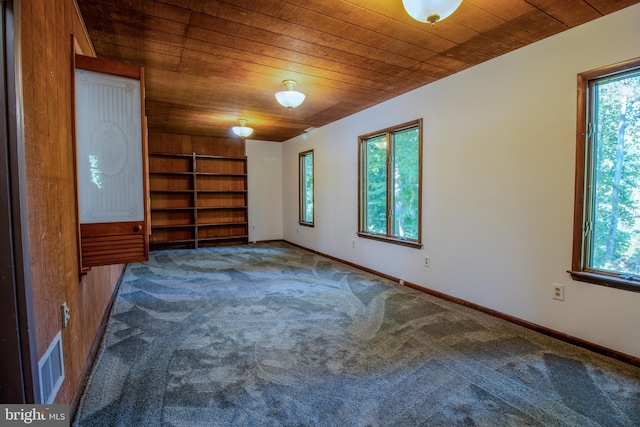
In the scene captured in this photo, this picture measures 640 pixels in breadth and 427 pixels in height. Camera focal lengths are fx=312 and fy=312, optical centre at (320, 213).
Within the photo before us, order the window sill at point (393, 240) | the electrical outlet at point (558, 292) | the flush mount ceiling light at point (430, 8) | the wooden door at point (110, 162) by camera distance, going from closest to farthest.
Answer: the flush mount ceiling light at point (430, 8) < the wooden door at point (110, 162) < the electrical outlet at point (558, 292) < the window sill at point (393, 240)

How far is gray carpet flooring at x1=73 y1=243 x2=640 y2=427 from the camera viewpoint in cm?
169

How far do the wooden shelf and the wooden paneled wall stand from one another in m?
4.67

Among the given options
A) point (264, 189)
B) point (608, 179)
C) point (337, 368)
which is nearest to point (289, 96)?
point (337, 368)

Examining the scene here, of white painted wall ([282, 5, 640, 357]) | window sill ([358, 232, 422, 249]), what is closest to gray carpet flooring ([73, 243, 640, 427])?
white painted wall ([282, 5, 640, 357])

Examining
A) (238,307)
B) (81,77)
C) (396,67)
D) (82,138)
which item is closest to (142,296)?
(238,307)

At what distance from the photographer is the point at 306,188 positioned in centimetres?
670

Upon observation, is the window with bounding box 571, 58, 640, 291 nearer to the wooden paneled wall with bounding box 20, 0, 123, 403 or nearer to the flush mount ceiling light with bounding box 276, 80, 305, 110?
the flush mount ceiling light with bounding box 276, 80, 305, 110

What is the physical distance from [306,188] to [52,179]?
17.3 feet

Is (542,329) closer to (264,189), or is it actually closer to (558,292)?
(558,292)

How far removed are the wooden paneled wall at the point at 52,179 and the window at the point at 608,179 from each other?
334 cm

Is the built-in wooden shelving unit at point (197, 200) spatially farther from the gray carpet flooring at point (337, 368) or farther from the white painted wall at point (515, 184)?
the white painted wall at point (515, 184)

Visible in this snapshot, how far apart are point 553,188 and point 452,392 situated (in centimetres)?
182

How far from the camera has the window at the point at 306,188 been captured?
6.45 metres

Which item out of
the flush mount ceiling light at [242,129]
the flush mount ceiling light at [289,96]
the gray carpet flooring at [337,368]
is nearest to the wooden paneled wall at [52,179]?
the gray carpet flooring at [337,368]
